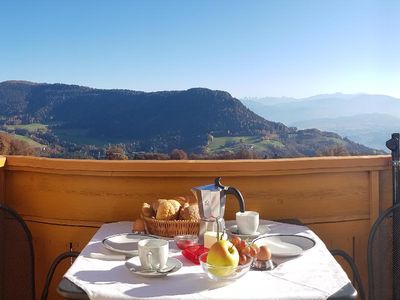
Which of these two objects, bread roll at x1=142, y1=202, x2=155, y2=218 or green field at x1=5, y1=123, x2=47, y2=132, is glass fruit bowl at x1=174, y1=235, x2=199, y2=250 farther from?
green field at x1=5, y1=123, x2=47, y2=132

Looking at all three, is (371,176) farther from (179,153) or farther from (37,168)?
(37,168)

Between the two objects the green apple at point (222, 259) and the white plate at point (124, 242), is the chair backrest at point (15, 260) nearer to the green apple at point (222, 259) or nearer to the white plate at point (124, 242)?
the white plate at point (124, 242)

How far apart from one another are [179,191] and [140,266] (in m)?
0.83

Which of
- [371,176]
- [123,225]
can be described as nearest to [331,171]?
[371,176]

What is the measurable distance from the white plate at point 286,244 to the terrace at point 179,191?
21.9 inches

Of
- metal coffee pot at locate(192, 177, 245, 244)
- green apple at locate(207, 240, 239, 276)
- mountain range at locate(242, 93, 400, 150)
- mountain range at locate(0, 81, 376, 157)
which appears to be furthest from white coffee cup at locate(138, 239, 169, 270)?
mountain range at locate(0, 81, 376, 157)

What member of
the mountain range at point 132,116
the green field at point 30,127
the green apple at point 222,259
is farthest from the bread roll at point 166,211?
the green field at point 30,127

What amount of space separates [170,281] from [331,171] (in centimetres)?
124

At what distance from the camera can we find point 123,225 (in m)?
1.91

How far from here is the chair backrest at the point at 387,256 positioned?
1975 millimetres

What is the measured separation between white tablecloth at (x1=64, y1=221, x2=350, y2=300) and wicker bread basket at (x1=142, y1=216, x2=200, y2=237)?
0.78 feet

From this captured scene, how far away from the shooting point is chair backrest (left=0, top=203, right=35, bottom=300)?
1891 millimetres

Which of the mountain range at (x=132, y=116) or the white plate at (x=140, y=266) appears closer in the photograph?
the white plate at (x=140, y=266)

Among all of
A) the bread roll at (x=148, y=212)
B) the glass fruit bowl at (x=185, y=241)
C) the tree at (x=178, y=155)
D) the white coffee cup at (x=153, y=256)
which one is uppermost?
the tree at (x=178, y=155)
